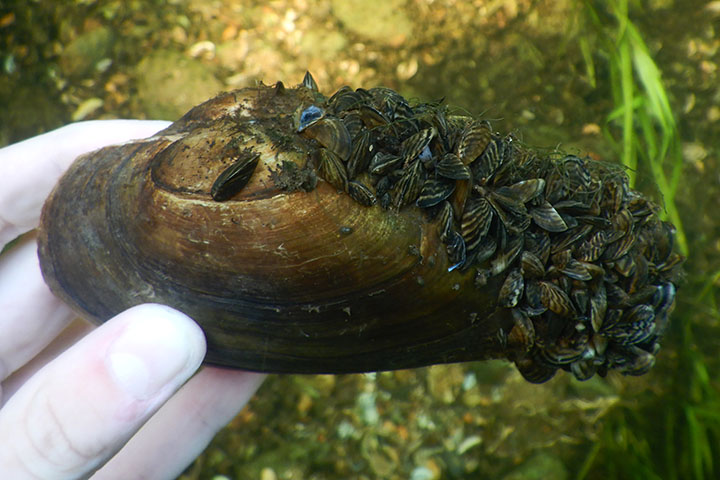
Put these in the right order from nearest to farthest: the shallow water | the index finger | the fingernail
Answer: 1. the fingernail
2. the index finger
3. the shallow water

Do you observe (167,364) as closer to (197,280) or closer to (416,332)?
(197,280)

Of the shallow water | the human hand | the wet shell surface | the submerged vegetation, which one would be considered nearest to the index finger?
the human hand

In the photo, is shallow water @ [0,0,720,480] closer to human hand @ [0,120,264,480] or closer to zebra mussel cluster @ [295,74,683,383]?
human hand @ [0,120,264,480]

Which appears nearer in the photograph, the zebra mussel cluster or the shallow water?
the zebra mussel cluster

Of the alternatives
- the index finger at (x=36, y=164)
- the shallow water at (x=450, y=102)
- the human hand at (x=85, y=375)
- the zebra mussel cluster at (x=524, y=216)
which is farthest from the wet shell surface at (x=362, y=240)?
the shallow water at (x=450, y=102)

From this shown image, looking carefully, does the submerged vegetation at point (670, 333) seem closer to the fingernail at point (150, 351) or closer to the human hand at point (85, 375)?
the human hand at point (85, 375)

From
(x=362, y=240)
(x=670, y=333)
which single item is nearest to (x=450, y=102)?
→ (x=670, y=333)

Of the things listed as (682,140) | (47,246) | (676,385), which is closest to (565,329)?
(47,246)
